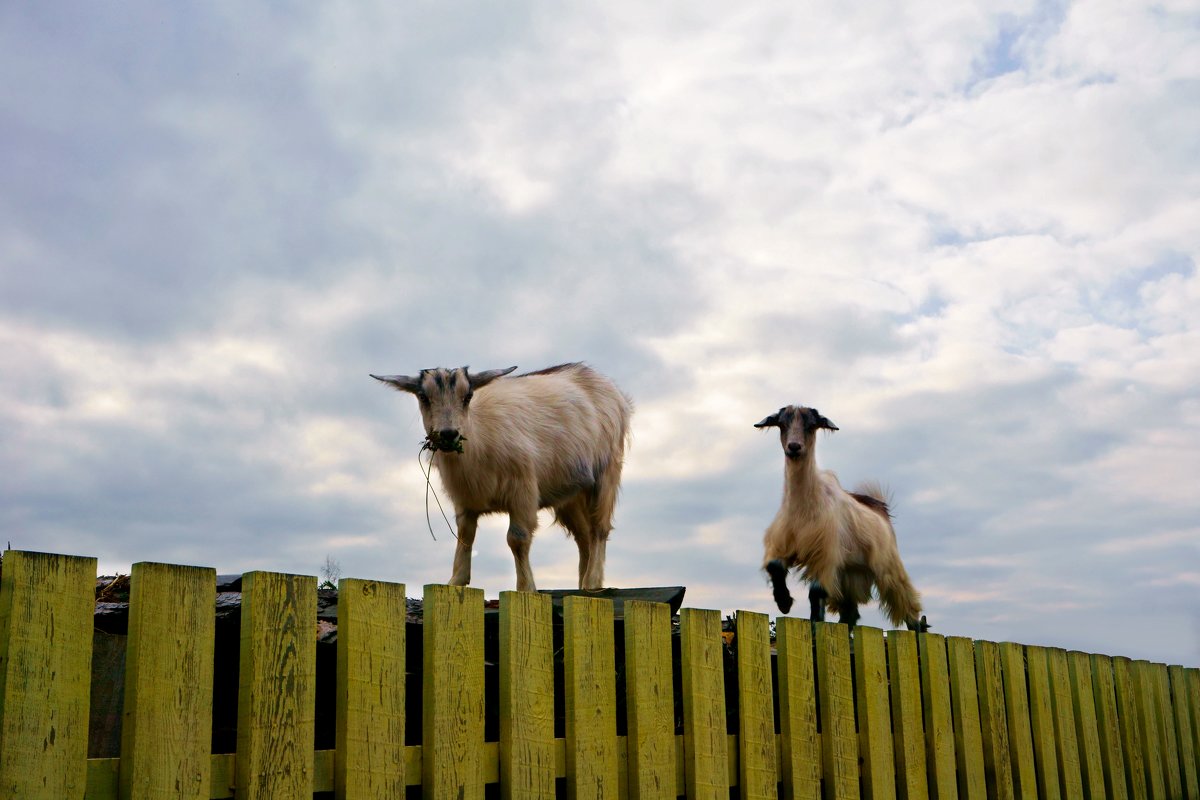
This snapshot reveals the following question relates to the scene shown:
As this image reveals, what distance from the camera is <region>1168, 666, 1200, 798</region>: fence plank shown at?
8547 millimetres

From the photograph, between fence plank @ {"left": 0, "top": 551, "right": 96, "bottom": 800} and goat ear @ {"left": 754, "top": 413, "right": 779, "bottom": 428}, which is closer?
fence plank @ {"left": 0, "top": 551, "right": 96, "bottom": 800}

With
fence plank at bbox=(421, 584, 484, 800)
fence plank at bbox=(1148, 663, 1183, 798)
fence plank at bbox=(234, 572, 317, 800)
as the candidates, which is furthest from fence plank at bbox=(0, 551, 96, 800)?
fence plank at bbox=(1148, 663, 1183, 798)

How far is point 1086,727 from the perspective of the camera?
725 centimetres

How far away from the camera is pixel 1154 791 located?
7.95 meters

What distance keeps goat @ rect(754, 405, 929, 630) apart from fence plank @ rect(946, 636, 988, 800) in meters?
→ 2.13

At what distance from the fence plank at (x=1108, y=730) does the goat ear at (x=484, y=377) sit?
14.0ft

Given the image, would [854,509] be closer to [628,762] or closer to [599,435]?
[599,435]

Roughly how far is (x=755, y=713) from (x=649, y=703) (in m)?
0.68

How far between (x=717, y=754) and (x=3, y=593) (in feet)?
8.65

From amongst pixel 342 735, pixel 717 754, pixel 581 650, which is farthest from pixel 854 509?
pixel 342 735

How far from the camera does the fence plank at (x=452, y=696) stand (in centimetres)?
346

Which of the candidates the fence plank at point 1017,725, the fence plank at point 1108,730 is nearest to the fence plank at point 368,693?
the fence plank at point 1017,725

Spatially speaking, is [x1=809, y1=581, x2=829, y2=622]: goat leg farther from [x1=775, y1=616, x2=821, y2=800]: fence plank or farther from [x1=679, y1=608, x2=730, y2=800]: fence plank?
[x1=679, y1=608, x2=730, y2=800]: fence plank

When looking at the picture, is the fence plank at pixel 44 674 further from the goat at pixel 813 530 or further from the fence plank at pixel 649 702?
the goat at pixel 813 530
